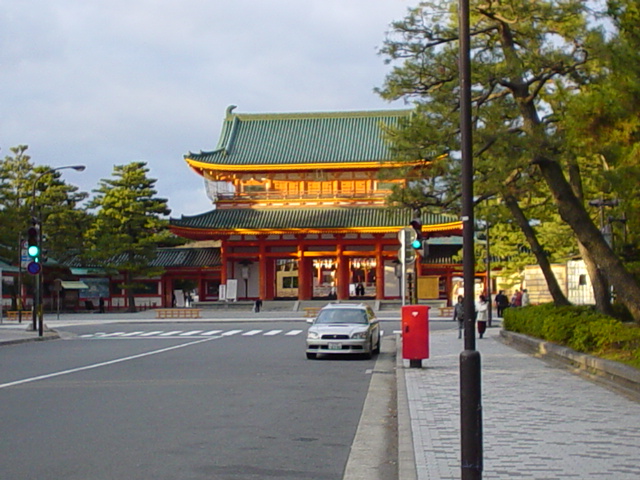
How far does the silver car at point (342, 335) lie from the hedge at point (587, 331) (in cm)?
453

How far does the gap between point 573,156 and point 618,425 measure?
35.8 ft

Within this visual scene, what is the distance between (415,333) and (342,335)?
3593 mm

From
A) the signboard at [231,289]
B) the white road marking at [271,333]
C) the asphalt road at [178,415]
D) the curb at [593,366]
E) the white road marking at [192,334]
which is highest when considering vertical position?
the signboard at [231,289]

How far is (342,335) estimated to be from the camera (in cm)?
2089

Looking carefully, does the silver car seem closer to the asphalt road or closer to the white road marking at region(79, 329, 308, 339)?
the asphalt road

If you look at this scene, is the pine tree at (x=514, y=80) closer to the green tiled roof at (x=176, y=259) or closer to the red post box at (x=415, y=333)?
the red post box at (x=415, y=333)

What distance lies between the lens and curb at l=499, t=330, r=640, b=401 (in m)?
12.7

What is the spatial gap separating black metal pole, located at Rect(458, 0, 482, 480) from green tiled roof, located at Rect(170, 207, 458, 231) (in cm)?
4623

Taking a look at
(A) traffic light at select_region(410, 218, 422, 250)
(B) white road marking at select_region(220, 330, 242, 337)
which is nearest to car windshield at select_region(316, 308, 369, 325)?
(A) traffic light at select_region(410, 218, 422, 250)

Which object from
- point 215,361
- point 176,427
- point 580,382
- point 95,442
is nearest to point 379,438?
point 176,427

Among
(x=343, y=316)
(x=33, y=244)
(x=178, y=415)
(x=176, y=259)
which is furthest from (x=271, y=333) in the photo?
(x=176, y=259)

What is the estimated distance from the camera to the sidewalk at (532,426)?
297 inches

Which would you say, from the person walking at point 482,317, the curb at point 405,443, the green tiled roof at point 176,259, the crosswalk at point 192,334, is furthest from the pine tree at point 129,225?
the curb at point 405,443

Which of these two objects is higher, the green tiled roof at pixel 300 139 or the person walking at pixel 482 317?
the green tiled roof at pixel 300 139
